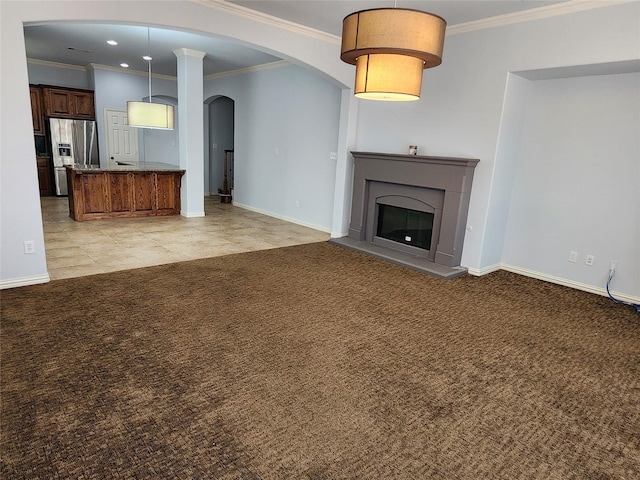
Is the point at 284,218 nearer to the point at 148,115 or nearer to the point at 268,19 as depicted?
the point at 148,115

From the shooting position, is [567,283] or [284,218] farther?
[284,218]

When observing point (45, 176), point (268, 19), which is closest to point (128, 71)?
point (45, 176)

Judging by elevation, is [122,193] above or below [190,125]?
below

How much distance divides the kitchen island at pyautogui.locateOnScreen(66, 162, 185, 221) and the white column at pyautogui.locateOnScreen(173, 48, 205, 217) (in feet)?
0.72

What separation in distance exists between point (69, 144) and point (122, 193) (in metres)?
3.05

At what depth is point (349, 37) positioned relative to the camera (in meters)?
2.31

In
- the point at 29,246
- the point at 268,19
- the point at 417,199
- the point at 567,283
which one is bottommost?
the point at 567,283

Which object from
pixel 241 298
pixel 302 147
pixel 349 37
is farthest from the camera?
pixel 302 147

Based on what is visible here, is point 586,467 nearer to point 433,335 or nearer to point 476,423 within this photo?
point 476,423

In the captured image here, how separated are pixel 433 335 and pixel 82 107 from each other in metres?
9.03

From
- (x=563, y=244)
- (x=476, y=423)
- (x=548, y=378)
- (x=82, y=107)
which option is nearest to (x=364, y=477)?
(x=476, y=423)

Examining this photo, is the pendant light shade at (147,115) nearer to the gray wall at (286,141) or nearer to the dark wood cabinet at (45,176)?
the gray wall at (286,141)

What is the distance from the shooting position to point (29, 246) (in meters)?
3.70

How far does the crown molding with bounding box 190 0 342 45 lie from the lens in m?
4.20
